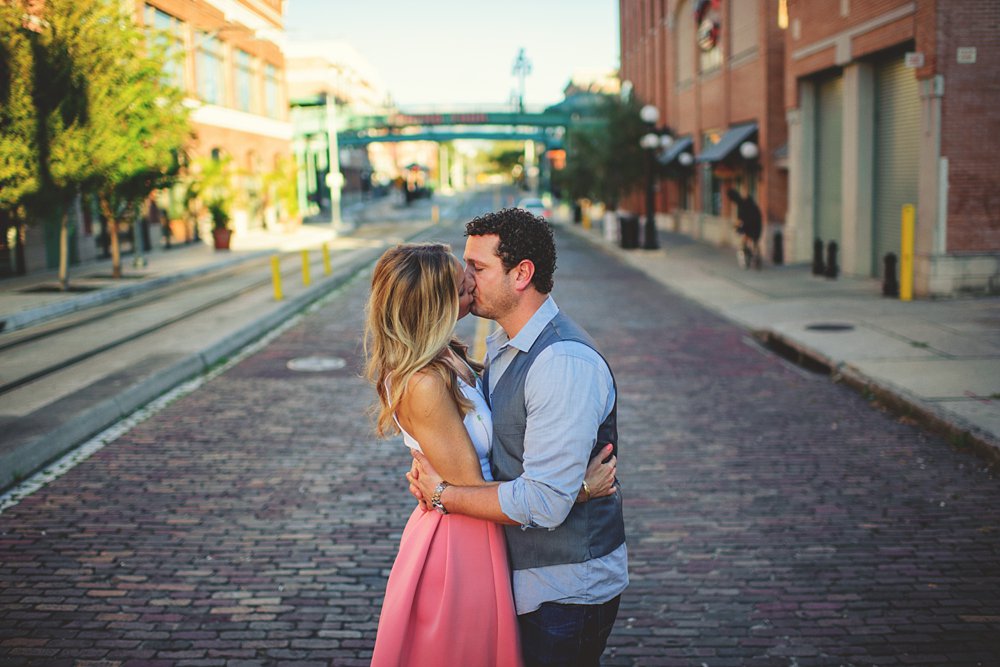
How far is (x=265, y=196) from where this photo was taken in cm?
4384

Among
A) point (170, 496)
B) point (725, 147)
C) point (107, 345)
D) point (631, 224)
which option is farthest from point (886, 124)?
point (170, 496)

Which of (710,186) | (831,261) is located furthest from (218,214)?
(831,261)

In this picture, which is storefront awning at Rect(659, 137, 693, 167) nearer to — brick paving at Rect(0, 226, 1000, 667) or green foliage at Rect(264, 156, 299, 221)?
green foliage at Rect(264, 156, 299, 221)

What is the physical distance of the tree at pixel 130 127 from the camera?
18750mm

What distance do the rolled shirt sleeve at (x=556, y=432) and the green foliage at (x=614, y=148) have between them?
31714 mm

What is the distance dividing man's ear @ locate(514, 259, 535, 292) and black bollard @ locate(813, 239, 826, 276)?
1918 cm

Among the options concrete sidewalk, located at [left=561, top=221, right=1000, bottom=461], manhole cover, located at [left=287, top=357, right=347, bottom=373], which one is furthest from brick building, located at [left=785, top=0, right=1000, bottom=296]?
manhole cover, located at [left=287, top=357, right=347, bottom=373]

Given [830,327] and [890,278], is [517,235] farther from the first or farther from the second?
[890,278]

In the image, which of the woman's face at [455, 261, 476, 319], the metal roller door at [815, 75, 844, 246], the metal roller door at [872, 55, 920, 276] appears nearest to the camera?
the woman's face at [455, 261, 476, 319]

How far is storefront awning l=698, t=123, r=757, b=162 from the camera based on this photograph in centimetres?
2689

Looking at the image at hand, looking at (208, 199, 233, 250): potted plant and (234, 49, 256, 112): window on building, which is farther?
(234, 49, 256, 112): window on building

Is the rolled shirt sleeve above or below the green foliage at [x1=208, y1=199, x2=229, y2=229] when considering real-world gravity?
below

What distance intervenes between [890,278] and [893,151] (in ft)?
11.9

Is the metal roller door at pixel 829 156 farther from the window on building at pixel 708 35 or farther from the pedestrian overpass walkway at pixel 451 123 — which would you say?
the pedestrian overpass walkway at pixel 451 123
